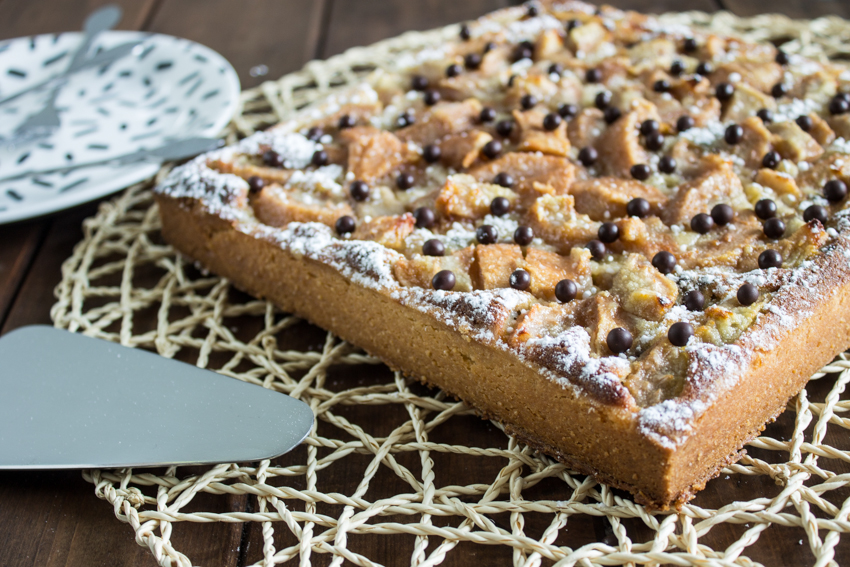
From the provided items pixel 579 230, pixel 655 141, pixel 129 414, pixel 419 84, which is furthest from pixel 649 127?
pixel 129 414

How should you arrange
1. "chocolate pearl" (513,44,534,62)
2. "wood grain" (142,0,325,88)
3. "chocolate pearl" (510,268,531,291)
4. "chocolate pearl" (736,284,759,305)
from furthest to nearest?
"wood grain" (142,0,325,88)
"chocolate pearl" (513,44,534,62)
"chocolate pearl" (510,268,531,291)
"chocolate pearl" (736,284,759,305)

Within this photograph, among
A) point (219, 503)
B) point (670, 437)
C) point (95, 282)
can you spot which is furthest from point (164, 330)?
point (670, 437)

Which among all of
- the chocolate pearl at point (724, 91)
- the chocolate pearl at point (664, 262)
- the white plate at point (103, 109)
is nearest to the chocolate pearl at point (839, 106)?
the chocolate pearl at point (724, 91)

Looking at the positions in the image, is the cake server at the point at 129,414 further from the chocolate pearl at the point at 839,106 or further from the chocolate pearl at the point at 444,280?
the chocolate pearl at the point at 839,106

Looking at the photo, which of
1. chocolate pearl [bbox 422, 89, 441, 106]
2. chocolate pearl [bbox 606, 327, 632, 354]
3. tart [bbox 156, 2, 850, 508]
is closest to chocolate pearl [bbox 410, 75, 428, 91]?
tart [bbox 156, 2, 850, 508]

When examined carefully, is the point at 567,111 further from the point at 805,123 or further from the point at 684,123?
the point at 805,123

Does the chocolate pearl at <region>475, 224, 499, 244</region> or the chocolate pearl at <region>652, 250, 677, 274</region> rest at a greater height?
the chocolate pearl at <region>652, 250, 677, 274</region>

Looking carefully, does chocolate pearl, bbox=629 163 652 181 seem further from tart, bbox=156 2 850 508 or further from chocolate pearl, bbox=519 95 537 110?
chocolate pearl, bbox=519 95 537 110
